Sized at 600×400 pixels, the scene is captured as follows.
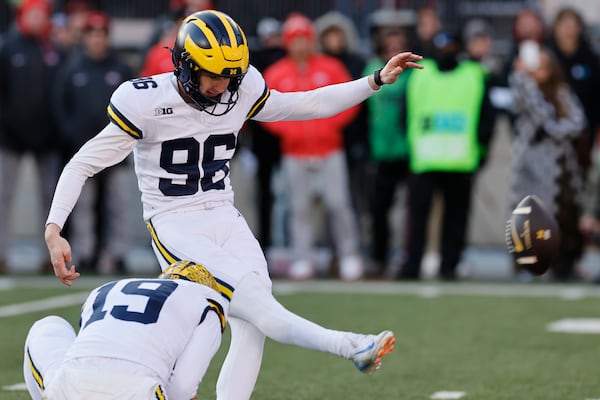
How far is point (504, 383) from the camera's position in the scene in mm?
6391

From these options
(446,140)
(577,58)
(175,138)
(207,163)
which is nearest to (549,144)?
(446,140)

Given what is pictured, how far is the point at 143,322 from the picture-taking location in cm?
438

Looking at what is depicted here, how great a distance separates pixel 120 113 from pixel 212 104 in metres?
0.39

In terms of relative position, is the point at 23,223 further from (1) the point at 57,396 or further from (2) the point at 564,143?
(1) the point at 57,396

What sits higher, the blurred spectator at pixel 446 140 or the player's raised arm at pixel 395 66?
the player's raised arm at pixel 395 66

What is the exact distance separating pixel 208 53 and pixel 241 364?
1.27m

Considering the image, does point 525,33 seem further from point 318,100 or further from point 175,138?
point 175,138

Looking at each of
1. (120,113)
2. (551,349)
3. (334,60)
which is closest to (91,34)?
(334,60)

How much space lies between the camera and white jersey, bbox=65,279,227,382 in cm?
433

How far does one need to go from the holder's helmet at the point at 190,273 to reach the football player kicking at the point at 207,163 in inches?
8.3

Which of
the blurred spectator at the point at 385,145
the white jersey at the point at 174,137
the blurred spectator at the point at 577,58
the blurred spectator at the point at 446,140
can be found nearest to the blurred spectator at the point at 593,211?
the blurred spectator at the point at 577,58

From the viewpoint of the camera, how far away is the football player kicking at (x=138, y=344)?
14.0ft

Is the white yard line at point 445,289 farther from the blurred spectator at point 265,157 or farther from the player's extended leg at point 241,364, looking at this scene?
the player's extended leg at point 241,364

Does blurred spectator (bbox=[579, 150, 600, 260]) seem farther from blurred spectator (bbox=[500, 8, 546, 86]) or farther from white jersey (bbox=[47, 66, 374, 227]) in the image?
white jersey (bbox=[47, 66, 374, 227])
